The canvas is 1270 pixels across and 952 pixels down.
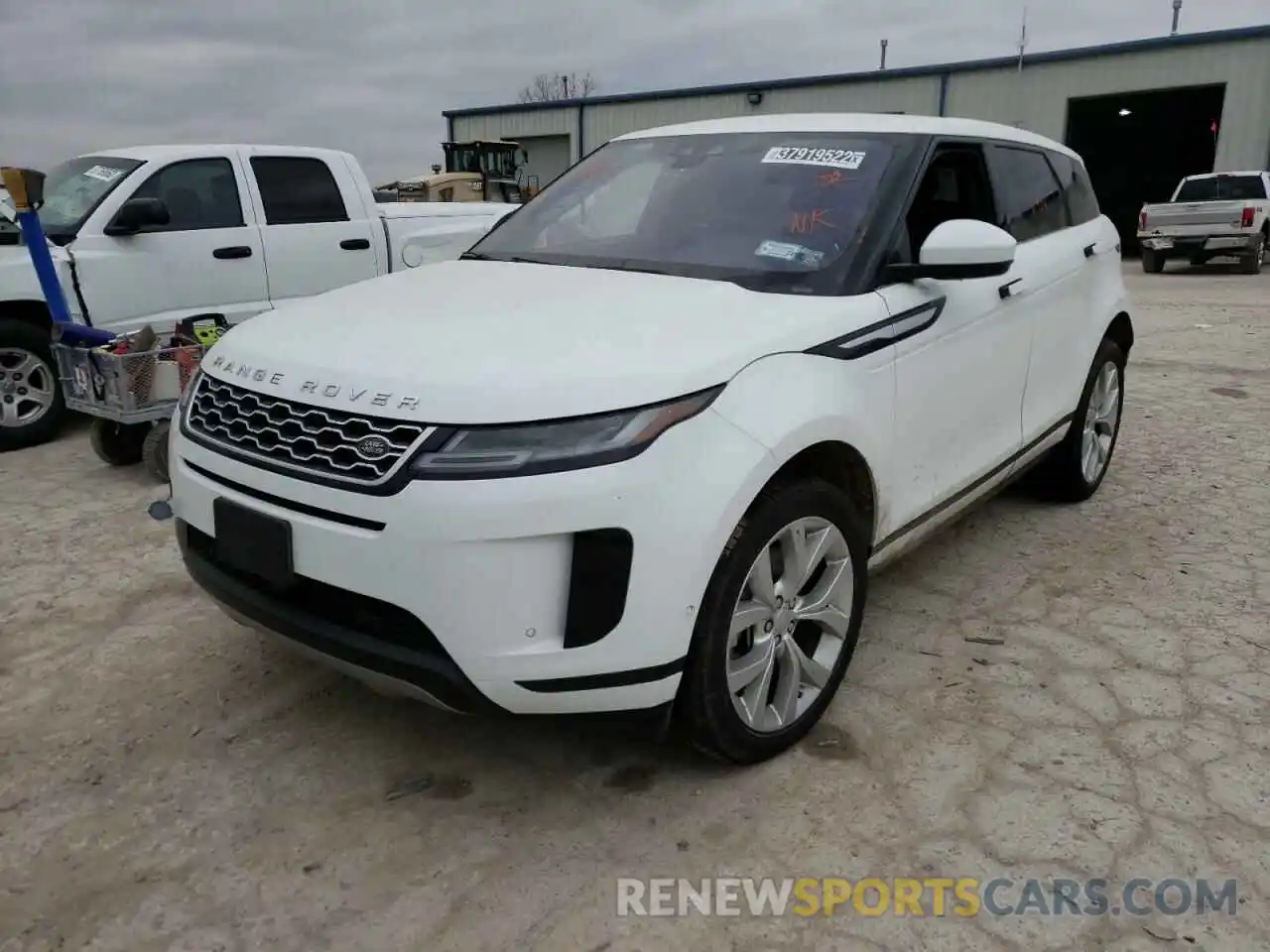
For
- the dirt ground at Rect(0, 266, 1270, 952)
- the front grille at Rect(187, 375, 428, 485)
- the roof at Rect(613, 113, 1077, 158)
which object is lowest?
the dirt ground at Rect(0, 266, 1270, 952)

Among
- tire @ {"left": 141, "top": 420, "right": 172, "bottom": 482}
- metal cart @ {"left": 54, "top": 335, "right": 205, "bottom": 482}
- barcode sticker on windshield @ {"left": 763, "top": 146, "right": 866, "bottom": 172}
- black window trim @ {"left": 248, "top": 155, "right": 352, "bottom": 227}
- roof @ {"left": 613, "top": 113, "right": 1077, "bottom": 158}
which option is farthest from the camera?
black window trim @ {"left": 248, "top": 155, "right": 352, "bottom": 227}

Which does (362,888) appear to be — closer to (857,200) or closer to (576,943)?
(576,943)

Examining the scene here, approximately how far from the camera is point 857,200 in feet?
10.3

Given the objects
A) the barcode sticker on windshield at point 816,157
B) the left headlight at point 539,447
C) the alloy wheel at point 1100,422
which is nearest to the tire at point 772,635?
the left headlight at point 539,447

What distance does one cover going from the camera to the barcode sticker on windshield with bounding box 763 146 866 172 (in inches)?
129

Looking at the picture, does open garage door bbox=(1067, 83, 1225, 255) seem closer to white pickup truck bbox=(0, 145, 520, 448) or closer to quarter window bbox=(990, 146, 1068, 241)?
white pickup truck bbox=(0, 145, 520, 448)

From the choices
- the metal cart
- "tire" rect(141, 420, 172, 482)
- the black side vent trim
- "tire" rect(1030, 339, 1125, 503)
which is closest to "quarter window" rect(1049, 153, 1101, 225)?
Result: "tire" rect(1030, 339, 1125, 503)

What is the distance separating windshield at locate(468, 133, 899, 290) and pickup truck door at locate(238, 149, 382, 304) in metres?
3.57

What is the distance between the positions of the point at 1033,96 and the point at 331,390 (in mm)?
26016

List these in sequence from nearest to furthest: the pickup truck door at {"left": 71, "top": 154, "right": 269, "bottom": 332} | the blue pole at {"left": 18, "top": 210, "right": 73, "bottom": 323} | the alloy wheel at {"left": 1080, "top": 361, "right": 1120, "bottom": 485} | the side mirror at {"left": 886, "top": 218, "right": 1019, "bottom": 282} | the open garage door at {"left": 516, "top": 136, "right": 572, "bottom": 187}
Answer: the side mirror at {"left": 886, "top": 218, "right": 1019, "bottom": 282} < the alloy wheel at {"left": 1080, "top": 361, "right": 1120, "bottom": 485} < the blue pole at {"left": 18, "top": 210, "right": 73, "bottom": 323} < the pickup truck door at {"left": 71, "top": 154, "right": 269, "bottom": 332} < the open garage door at {"left": 516, "top": 136, "right": 572, "bottom": 187}

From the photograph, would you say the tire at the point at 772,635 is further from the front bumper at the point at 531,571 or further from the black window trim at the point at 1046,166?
the black window trim at the point at 1046,166

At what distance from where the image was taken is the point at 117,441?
18.4ft

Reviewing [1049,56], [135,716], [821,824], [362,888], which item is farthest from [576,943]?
[1049,56]

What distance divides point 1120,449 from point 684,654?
14.7 ft
